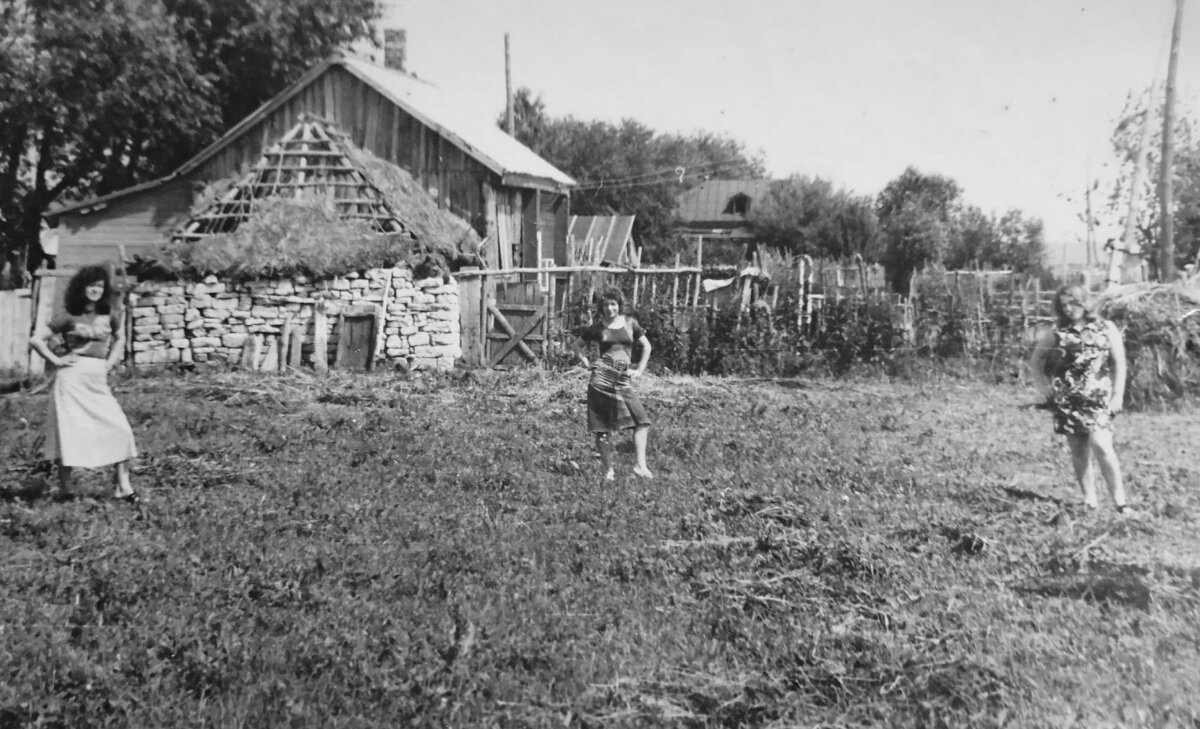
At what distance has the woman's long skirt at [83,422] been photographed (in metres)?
6.54

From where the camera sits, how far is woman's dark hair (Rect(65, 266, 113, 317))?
21.2 ft

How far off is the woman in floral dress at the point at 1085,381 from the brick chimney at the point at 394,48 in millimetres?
24355

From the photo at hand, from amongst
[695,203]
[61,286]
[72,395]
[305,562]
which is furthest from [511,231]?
[695,203]

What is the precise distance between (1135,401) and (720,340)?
20.1ft

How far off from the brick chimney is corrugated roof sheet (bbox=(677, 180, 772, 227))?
28.9 m

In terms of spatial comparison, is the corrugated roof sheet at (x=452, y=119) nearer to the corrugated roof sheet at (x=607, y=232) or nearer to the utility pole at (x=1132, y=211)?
the corrugated roof sheet at (x=607, y=232)

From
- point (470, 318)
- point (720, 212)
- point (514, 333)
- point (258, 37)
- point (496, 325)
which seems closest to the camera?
point (514, 333)

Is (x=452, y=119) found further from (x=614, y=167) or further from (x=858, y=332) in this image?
(x=614, y=167)

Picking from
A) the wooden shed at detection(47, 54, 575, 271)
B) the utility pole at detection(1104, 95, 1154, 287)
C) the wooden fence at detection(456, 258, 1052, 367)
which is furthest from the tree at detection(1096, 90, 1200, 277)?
the wooden shed at detection(47, 54, 575, 271)

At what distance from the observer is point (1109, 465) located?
6.19 meters

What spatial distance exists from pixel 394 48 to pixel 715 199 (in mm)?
34406

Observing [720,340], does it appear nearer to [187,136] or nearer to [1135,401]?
[1135,401]

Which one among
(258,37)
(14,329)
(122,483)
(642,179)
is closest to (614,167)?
(642,179)

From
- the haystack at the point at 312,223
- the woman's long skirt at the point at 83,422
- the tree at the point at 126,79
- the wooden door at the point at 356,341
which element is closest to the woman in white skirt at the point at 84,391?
the woman's long skirt at the point at 83,422
